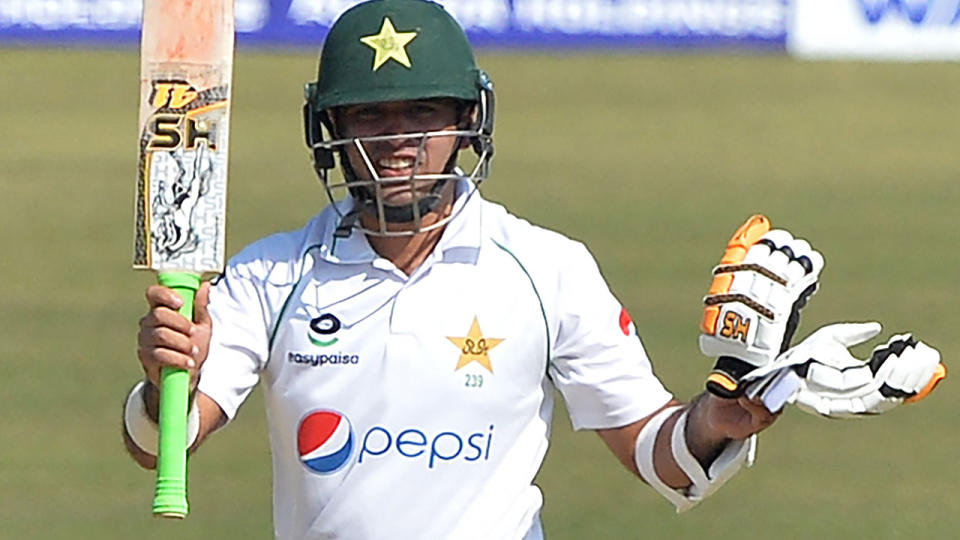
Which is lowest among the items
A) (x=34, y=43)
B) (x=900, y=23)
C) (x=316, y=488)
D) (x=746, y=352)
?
(x=34, y=43)

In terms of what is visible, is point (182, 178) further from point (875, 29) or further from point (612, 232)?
point (875, 29)

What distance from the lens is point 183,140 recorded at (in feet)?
13.5

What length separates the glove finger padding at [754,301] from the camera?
3.92 metres

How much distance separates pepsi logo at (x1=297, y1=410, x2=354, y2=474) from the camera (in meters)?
4.23

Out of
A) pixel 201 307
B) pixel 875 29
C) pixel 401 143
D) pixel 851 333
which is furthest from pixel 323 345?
pixel 875 29

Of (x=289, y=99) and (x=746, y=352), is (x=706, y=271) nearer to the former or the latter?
(x=289, y=99)

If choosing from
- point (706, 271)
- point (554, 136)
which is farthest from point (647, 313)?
point (554, 136)

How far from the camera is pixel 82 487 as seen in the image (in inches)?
328

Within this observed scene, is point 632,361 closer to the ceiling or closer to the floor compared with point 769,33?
closer to the ceiling

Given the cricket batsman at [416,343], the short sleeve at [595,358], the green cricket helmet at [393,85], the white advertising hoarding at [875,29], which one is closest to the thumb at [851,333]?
the cricket batsman at [416,343]

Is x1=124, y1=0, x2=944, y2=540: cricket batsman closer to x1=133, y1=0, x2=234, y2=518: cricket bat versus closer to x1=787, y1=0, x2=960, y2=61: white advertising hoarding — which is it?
x1=133, y1=0, x2=234, y2=518: cricket bat

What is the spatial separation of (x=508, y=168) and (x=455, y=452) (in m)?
9.10

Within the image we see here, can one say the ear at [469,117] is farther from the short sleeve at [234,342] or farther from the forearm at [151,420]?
the forearm at [151,420]

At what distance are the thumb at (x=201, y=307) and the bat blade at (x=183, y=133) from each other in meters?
0.04
